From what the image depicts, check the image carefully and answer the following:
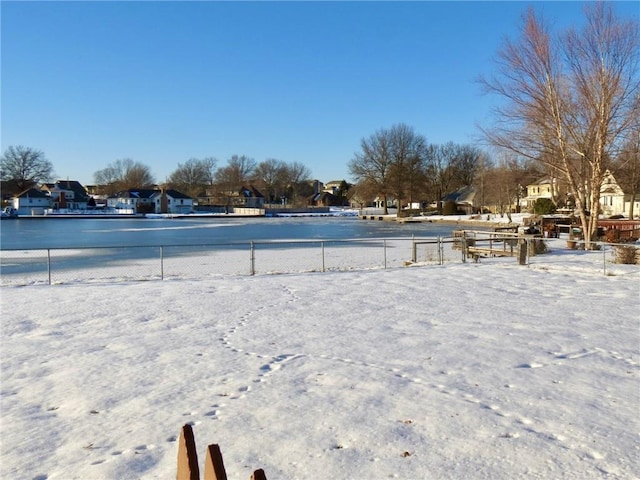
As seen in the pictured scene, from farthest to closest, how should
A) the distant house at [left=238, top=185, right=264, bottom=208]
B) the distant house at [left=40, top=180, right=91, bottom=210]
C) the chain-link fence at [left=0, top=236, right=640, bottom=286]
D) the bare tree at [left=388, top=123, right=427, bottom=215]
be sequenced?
the distant house at [left=238, top=185, right=264, bottom=208]
the distant house at [left=40, top=180, right=91, bottom=210]
the bare tree at [left=388, top=123, right=427, bottom=215]
the chain-link fence at [left=0, top=236, right=640, bottom=286]

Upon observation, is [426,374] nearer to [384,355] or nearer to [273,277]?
[384,355]

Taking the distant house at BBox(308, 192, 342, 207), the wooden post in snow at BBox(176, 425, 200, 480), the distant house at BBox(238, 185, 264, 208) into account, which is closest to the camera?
the wooden post in snow at BBox(176, 425, 200, 480)

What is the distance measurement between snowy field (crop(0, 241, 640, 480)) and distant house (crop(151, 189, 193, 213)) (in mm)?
115829

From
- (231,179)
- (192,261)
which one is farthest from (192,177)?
(192,261)

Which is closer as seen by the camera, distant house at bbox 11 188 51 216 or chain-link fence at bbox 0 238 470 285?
chain-link fence at bbox 0 238 470 285

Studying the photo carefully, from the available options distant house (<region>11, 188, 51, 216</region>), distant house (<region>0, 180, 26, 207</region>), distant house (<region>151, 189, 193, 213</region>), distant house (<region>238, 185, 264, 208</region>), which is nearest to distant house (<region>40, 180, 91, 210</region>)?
distant house (<region>11, 188, 51, 216</region>)

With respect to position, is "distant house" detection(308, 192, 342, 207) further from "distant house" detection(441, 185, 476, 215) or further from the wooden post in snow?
the wooden post in snow

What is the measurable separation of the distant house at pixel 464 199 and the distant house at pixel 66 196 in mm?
86096

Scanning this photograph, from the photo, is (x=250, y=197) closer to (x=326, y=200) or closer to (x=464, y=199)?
(x=326, y=200)

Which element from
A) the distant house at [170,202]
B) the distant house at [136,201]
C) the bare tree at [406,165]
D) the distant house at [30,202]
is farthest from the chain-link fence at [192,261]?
the distant house at [136,201]

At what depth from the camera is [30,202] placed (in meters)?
114

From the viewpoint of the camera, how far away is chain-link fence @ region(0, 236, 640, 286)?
721 inches

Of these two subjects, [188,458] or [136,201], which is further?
[136,201]

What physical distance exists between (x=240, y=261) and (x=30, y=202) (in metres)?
107
